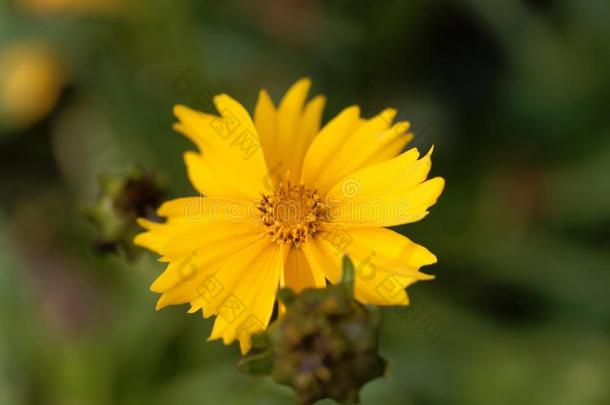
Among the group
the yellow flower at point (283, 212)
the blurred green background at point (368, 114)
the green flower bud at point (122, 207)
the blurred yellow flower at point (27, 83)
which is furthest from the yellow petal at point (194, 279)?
the blurred yellow flower at point (27, 83)

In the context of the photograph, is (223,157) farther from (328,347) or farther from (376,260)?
(328,347)

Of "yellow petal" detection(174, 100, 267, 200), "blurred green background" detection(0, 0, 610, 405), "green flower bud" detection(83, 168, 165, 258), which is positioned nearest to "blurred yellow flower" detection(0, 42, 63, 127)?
"blurred green background" detection(0, 0, 610, 405)

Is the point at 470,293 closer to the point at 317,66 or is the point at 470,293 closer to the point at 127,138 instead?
the point at 317,66

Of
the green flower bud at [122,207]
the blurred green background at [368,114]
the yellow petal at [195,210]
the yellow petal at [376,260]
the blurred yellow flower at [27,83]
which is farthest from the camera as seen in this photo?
the blurred yellow flower at [27,83]

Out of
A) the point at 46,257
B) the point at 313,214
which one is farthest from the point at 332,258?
the point at 46,257

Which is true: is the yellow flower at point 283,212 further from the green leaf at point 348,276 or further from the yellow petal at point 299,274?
the green leaf at point 348,276

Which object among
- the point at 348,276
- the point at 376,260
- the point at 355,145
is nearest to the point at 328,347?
the point at 348,276
